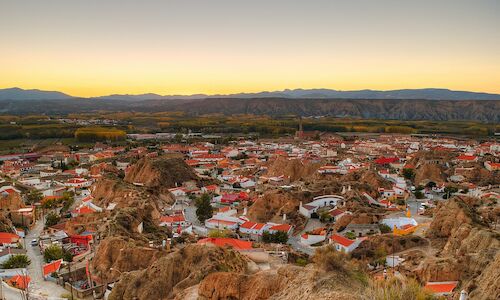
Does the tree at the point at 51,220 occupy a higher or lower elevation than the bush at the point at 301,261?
lower

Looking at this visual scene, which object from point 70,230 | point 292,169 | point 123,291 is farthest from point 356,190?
point 123,291

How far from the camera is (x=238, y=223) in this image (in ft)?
141

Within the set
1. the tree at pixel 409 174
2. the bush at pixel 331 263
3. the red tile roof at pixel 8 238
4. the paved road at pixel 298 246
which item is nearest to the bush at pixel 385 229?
the paved road at pixel 298 246

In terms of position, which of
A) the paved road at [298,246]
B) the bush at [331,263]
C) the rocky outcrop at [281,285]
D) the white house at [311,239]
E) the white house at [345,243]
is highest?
the bush at [331,263]

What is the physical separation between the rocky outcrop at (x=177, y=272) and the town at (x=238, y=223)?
0.21 feet

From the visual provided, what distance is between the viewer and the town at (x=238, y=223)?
2266cm

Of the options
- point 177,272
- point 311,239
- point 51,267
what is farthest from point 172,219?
point 177,272

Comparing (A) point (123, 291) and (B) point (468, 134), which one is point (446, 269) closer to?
(A) point (123, 291)

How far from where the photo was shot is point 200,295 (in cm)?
1745

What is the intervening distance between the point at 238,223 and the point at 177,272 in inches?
838

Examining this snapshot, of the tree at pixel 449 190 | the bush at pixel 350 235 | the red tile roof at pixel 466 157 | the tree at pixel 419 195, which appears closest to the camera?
the bush at pixel 350 235

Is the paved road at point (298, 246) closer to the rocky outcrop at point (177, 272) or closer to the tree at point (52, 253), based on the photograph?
the rocky outcrop at point (177, 272)

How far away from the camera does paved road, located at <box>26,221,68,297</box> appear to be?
86.8 feet

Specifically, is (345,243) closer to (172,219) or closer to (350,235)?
(350,235)
